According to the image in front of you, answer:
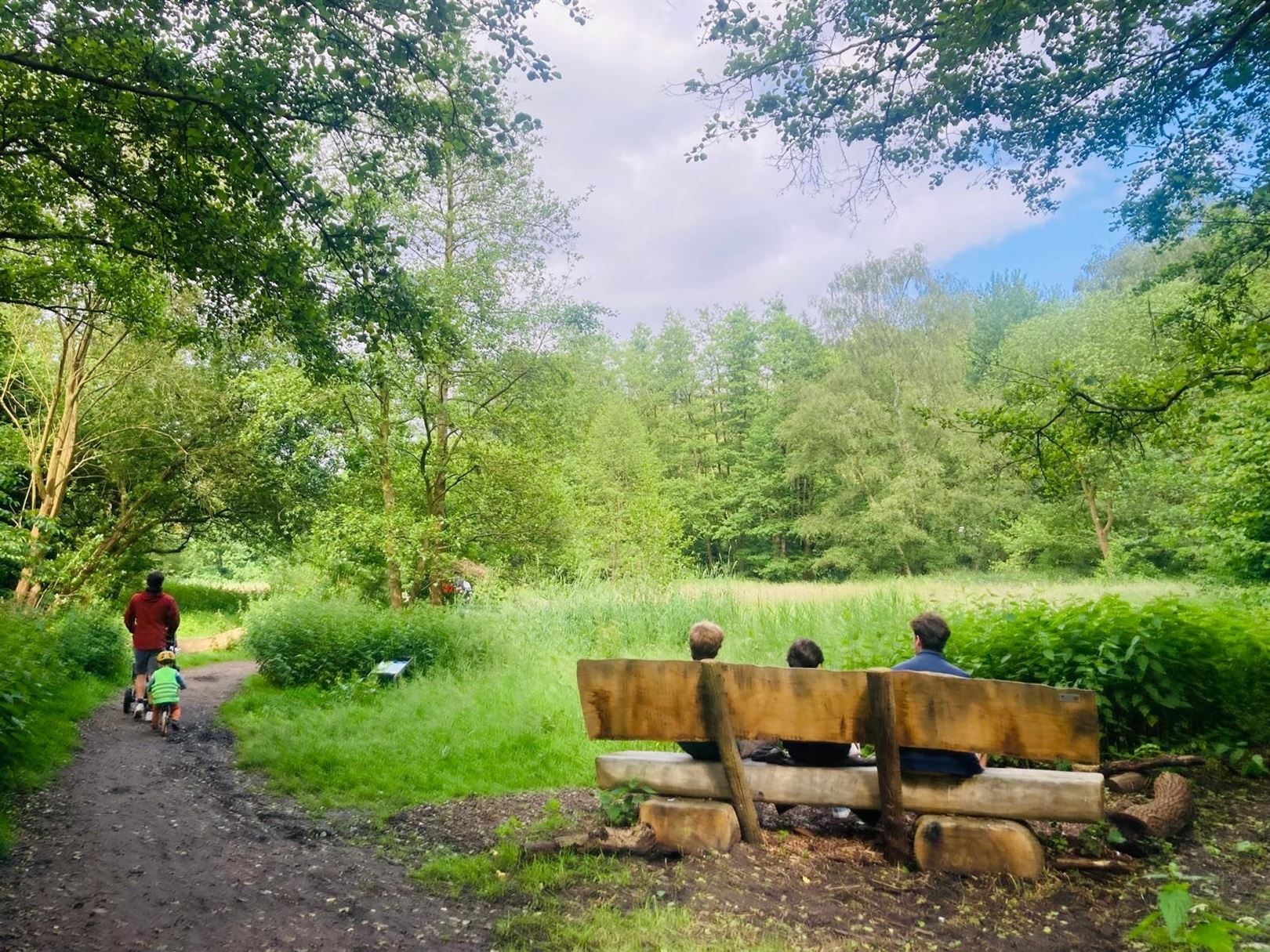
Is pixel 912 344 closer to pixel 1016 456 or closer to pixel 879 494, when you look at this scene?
pixel 879 494

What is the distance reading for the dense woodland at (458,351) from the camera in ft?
17.6

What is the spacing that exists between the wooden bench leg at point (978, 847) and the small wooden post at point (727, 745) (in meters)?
0.82

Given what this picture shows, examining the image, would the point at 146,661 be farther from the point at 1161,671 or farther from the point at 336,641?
the point at 1161,671

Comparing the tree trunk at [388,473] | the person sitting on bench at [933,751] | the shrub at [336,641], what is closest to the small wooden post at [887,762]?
the person sitting on bench at [933,751]

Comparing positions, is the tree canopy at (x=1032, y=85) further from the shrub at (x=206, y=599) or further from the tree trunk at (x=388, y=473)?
the shrub at (x=206, y=599)

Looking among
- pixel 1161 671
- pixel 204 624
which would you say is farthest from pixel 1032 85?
pixel 204 624

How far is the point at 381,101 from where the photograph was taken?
5699mm

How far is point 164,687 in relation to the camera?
7.93m

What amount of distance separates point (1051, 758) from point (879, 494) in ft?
106

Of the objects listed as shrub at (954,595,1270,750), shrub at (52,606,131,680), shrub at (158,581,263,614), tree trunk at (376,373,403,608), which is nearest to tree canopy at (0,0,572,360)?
shrub at (954,595,1270,750)

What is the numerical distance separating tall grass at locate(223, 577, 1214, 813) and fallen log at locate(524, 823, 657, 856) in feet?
6.15

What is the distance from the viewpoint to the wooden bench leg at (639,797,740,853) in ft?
12.2

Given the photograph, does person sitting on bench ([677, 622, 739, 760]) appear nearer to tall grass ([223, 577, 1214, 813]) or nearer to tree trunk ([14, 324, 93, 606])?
tall grass ([223, 577, 1214, 813])

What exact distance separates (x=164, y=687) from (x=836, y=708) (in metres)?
7.67
